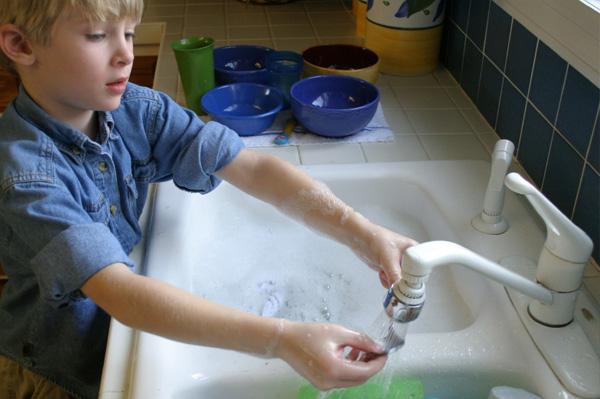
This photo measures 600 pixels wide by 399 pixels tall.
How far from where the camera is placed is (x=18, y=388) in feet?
3.14

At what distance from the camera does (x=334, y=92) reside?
1.33m

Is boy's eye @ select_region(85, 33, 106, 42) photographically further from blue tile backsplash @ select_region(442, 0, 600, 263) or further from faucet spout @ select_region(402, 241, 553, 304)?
blue tile backsplash @ select_region(442, 0, 600, 263)

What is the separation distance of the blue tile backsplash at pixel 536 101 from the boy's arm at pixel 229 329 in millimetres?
429

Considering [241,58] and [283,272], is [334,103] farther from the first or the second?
[283,272]

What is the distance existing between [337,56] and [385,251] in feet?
2.46

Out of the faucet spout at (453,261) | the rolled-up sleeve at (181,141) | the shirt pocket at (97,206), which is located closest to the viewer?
the faucet spout at (453,261)

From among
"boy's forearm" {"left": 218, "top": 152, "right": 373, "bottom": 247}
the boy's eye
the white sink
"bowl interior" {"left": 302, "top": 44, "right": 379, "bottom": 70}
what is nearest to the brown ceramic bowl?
"bowl interior" {"left": 302, "top": 44, "right": 379, "bottom": 70}

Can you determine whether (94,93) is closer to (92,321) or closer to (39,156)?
(39,156)

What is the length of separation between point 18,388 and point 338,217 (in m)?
0.54

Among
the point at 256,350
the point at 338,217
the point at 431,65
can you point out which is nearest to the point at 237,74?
the point at 431,65

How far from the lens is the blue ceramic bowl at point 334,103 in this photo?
1188 millimetres

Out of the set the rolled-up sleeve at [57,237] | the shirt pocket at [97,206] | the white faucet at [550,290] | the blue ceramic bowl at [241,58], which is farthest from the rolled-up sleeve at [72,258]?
the blue ceramic bowl at [241,58]

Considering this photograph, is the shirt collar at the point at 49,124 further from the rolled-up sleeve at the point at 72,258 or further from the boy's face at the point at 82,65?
the rolled-up sleeve at the point at 72,258

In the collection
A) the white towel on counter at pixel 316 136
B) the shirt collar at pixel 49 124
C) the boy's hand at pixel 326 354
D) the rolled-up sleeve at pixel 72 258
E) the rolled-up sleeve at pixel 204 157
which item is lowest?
the white towel on counter at pixel 316 136
